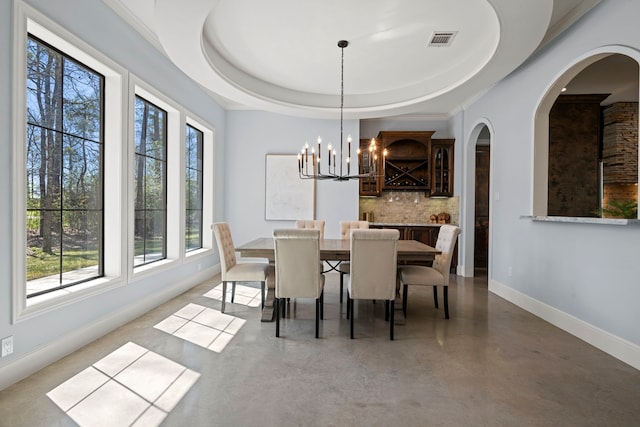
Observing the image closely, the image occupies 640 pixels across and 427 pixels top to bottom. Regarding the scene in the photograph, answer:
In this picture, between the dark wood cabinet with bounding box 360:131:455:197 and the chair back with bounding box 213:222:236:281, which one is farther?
the dark wood cabinet with bounding box 360:131:455:197

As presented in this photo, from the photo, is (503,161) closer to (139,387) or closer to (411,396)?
(411,396)

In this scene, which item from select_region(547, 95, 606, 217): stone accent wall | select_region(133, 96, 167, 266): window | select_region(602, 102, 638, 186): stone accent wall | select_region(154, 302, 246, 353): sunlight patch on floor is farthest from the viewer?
select_region(602, 102, 638, 186): stone accent wall

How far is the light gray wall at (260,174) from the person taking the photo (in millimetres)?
6254

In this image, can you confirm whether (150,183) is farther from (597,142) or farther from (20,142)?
(597,142)

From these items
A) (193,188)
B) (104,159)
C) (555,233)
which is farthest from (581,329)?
(193,188)

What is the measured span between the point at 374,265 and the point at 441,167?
4.00m

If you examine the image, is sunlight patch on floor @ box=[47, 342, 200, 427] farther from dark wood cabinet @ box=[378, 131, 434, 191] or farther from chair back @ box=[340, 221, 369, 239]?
dark wood cabinet @ box=[378, 131, 434, 191]

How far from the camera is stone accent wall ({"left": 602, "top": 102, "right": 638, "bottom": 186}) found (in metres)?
4.98

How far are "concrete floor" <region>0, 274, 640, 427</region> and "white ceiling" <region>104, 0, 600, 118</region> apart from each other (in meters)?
2.77

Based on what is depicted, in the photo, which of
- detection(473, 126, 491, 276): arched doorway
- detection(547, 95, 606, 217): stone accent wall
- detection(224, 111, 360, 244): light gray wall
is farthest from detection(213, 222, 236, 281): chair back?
detection(473, 126, 491, 276): arched doorway

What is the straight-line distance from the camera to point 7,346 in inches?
82.8

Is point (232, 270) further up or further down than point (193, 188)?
further down

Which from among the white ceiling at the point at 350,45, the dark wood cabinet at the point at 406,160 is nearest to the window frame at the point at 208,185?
the white ceiling at the point at 350,45

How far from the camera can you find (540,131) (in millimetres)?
3746
